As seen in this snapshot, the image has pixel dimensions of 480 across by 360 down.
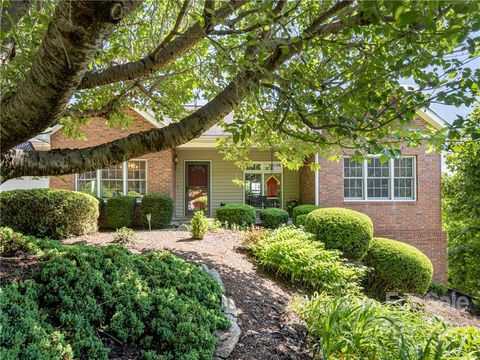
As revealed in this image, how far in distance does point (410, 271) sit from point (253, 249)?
15.2ft

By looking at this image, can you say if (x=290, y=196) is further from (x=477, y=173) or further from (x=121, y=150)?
(x=121, y=150)

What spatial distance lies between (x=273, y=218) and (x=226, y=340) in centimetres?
828

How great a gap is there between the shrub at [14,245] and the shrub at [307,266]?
4.21m

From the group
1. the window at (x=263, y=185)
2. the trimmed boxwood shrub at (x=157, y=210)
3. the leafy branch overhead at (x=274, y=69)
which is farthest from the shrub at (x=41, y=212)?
the window at (x=263, y=185)

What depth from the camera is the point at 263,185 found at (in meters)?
14.8

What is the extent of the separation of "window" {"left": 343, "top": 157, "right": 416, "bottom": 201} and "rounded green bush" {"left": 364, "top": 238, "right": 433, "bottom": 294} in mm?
3510

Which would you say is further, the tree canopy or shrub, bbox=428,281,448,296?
the tree canopy

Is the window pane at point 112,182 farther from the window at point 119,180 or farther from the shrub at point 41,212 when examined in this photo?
the shrub at point 41,212

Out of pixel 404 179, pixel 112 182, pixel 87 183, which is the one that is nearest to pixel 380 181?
pixel 404 179

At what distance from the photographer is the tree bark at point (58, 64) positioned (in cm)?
164

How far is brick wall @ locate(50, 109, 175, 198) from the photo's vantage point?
39.1ft

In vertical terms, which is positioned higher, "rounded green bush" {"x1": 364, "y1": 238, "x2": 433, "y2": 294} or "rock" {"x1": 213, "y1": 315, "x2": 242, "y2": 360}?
"rock" {"x1": 213, "y1": 315, "x2": 242, "y2": 360}

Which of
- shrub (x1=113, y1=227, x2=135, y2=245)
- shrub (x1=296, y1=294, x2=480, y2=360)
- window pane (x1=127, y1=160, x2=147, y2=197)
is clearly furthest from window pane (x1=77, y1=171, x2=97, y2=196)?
shrub (x1=296, y1=294, x2=480, y2=360)

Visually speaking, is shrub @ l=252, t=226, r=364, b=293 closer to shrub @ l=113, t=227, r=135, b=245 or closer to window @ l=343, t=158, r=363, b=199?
shrub @ l=113, t=227, r=135, b=245
